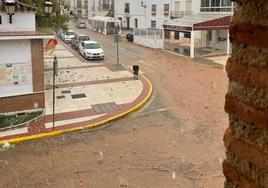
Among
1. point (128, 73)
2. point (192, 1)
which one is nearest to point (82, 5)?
point (192, 1)

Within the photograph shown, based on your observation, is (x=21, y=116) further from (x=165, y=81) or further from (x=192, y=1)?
(x=192, y=1)

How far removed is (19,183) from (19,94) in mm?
5383

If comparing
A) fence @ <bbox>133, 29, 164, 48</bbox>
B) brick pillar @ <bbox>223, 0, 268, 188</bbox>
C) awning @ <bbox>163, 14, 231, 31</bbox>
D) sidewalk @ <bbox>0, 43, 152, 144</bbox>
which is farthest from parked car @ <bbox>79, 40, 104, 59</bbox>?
brick pillar @ <bbox>223, 0, 268, 188</bbox>

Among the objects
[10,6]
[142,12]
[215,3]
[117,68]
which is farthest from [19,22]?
[142,12]

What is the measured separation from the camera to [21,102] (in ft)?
43.2

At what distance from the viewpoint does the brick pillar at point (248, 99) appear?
1469 millimetres

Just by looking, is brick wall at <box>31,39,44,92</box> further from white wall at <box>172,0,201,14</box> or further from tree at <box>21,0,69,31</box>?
white wall at <box>172,0,201,14</box>

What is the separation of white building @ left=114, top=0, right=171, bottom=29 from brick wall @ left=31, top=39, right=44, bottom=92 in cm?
3287

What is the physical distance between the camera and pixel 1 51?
41.2 ft

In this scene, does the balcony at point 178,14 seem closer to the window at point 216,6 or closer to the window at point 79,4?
the window at point 216,6

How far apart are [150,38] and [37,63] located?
23.6 m

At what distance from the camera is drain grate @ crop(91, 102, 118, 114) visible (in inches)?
557

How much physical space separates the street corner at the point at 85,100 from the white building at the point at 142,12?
2345 centimetres

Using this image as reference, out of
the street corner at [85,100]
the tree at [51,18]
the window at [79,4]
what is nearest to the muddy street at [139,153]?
the street corner at [85,100]
